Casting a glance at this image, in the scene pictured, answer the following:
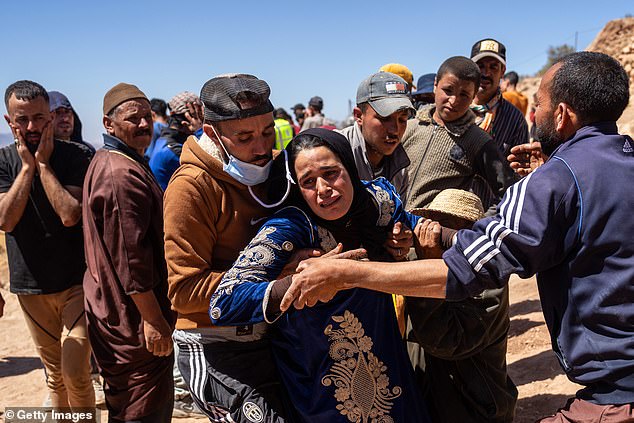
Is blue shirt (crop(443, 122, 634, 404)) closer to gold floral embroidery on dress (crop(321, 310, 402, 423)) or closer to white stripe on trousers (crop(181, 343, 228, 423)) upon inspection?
gold floral embroidery on dress (crop(321, 310, 402, 423))

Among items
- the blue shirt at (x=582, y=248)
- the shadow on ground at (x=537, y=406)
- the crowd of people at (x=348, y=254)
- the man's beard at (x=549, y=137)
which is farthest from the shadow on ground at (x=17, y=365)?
the man's beard at (x=549, y=137)

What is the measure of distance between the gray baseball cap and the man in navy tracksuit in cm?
144

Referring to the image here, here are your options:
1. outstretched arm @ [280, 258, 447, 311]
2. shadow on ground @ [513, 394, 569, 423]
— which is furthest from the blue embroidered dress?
shadow on ground @ [513, 394, 569, 423]

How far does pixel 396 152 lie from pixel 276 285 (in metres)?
1.92

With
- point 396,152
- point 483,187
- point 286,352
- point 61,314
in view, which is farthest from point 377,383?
point 61,314

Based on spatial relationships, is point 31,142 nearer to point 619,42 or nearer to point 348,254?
point 348,254

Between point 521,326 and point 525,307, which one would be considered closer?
point 521,326

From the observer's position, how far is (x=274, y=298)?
Result: 218 cm

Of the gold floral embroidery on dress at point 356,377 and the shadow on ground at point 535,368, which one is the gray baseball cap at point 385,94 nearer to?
the gold floral embroidery on dress at point 356,377

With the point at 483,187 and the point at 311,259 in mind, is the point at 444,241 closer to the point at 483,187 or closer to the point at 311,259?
the point at 311,259

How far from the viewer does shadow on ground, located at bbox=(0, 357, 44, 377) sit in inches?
277

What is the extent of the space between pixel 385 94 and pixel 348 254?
65.8 inches

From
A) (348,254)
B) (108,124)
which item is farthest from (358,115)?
(348,254)

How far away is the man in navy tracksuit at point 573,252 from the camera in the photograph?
1936 mm
